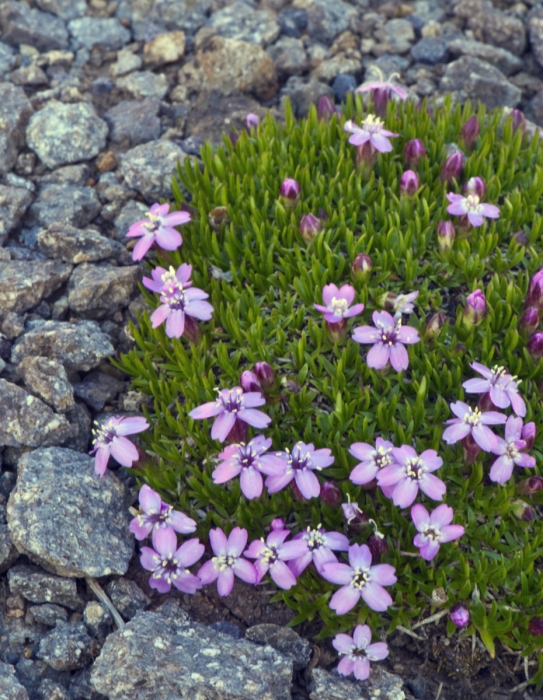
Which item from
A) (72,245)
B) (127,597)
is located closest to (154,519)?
(127,597)

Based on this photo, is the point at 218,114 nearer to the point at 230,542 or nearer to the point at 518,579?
the point at 230,542

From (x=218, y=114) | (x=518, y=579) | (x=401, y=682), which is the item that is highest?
(x=218, y=114)

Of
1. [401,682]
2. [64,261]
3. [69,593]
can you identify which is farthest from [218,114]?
[401,682]

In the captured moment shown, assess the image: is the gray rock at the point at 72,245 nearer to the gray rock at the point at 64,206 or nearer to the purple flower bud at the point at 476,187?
the gray rock at the point at 64,206

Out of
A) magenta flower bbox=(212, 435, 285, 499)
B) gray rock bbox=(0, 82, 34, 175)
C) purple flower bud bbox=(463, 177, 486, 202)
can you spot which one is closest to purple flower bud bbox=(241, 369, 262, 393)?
magenta flower bbox=(212, 435, 285, 499)

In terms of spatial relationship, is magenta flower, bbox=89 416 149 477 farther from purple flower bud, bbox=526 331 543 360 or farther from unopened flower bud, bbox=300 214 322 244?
purple flower bud, bbox=526 331 543 360

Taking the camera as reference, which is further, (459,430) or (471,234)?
(471,234)

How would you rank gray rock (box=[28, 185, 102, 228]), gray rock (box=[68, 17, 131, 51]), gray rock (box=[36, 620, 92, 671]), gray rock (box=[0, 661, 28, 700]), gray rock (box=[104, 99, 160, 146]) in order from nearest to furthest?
1. gray rock (box=[0, 661, 28, 700])
2. gray rock (box=[36, 620, 92, 671])
3. gray rock (box=[28, 185, 102, 228])
4. gray rock (box=[104, 99, 160, 146])
5. gray rock (box=[68, 17, 131, 51])
